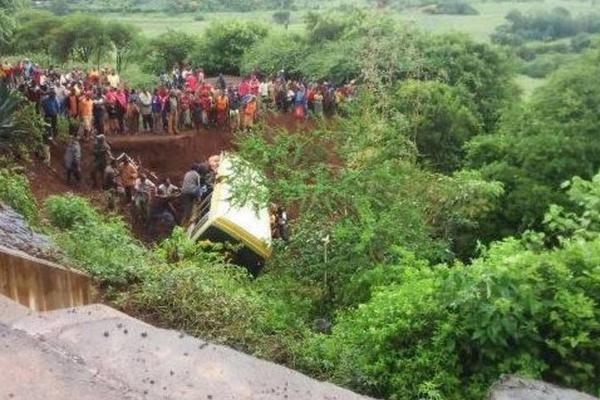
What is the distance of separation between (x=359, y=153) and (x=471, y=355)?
449cm

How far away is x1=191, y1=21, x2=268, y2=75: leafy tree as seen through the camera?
29641 mm

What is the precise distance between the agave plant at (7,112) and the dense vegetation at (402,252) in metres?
0.06

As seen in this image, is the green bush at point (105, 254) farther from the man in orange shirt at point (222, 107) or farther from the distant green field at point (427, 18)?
the distant green field at point (427, 18)

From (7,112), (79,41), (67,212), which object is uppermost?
(7,112)

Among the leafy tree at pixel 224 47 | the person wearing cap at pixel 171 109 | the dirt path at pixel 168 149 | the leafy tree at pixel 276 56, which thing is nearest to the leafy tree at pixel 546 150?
the dirt path at pixel 168 149

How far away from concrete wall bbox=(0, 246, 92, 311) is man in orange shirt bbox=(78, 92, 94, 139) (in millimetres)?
10231

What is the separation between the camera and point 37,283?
535 centimetres

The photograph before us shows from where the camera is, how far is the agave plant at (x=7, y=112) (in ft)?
39.0

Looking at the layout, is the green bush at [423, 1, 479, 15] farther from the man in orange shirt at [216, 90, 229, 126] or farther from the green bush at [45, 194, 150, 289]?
the green bush at [45, 194, 150, 289]

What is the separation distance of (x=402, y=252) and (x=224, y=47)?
2323 centimetres

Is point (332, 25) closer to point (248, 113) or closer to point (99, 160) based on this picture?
point (248, 113)

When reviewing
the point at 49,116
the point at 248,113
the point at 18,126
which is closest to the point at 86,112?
the point at 49,116

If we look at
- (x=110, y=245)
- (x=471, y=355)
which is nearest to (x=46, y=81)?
A: (x=110, y=245)

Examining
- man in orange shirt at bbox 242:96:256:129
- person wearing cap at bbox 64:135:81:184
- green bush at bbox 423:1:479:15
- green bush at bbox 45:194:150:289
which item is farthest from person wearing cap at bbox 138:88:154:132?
green bush at bbox 423:1:479:15
